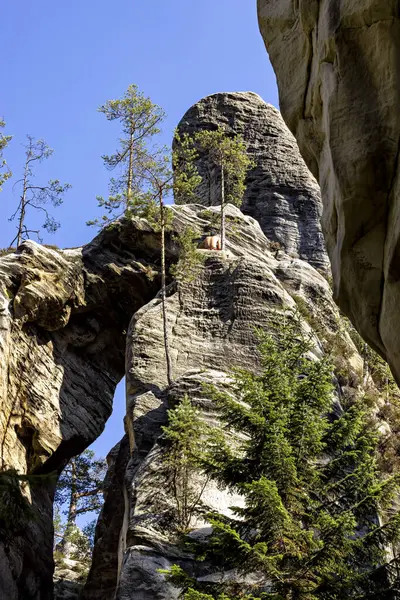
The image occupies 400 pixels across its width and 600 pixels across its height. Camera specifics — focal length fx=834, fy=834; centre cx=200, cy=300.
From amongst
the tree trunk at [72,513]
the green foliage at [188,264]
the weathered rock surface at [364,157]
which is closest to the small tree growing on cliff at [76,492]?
the tree trunk at [72,513]

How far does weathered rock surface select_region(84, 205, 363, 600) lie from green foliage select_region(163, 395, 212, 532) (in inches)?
9.6

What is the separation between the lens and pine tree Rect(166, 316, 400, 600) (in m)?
11.3

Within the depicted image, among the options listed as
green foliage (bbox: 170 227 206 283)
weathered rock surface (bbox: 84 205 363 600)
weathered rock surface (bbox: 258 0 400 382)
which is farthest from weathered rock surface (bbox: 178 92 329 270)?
weathered rock surface (bbox: 258 0 400 382)

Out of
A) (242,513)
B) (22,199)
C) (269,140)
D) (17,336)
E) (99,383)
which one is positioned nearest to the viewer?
(242,513)

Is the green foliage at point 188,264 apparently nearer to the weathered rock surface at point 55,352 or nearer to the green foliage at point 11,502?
the weathered rock surface at point 55,352

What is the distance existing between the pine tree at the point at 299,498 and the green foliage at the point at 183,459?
319cm

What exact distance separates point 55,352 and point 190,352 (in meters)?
5.61

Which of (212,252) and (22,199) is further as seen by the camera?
(22,199)

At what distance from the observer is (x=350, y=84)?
9.98 metres

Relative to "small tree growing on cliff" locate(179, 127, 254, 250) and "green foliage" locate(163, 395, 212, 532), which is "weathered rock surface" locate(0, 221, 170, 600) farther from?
"small tree growing on cliff" locate(179, 127, 254, 250)

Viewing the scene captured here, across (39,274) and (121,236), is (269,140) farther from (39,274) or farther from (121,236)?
(39,274)

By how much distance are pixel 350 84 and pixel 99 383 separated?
61.1 feet

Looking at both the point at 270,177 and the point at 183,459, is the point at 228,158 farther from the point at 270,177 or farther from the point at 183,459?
the point at 183,459

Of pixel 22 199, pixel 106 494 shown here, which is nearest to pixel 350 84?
pixel 106 494
